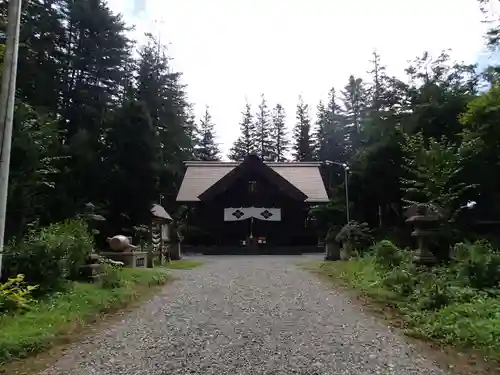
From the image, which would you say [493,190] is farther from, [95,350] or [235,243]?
[235,243]

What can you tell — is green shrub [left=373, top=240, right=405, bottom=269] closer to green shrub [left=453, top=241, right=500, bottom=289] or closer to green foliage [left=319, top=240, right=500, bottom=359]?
green foliage [left=319, top=240, right=500, bottom=359]

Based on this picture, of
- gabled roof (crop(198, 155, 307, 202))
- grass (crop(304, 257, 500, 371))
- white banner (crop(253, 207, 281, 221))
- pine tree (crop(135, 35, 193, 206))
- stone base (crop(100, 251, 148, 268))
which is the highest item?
pine tree (crop(135, 35, 193, 206))

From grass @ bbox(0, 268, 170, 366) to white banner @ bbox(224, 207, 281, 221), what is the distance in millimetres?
19546

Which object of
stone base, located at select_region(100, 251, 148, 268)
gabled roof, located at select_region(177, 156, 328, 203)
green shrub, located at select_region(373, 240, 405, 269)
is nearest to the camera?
green shrub, located at select_region(373, 240, 405, 269)

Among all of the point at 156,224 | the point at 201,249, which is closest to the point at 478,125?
the point at 156,224

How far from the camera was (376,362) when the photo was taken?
15.1 ft

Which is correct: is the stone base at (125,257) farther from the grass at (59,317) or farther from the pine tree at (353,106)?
the pine tree at (353,106)

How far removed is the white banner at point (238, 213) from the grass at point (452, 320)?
2059cm

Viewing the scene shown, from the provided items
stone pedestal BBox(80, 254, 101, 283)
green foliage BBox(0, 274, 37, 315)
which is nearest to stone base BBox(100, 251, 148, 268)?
stone pedestal BBox(80, 254, 101, 283)

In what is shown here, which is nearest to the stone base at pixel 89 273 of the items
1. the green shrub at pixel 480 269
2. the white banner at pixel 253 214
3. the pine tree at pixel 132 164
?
the green shrub at pixel 480 269

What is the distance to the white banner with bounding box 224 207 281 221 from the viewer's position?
29125 millimetres

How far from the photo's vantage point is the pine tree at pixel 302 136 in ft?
182

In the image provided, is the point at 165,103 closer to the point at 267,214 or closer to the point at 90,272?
the point at 267,214

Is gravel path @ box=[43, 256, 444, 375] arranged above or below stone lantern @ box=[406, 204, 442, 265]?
below
